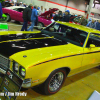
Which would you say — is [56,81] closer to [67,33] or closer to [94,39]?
[67,33]

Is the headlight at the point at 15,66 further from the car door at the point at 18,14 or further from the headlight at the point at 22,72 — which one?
the car door at the point at 18,14

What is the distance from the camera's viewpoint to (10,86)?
205cm

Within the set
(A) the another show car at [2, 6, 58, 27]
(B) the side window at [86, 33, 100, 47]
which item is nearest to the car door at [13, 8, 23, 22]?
(A) the another show car at [2, 6, 58, 27]

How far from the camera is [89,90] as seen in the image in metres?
3.23

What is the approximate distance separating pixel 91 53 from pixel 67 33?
93cm

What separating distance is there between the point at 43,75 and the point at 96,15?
90.5 ft

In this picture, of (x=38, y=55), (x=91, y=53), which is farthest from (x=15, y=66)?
(x=91, y=53)

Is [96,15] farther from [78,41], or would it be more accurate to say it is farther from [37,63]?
[37,63]

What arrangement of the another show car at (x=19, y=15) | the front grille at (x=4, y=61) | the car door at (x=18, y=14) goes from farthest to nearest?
the car door at (x=18, y=14)
the another show car at (x=19, y=15)
the front grille at (x=4, y=61)

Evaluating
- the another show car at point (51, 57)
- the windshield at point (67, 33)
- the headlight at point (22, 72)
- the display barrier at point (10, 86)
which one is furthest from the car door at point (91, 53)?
the display barrier at point (10, 86)

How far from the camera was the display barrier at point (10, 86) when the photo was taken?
1.96 metres

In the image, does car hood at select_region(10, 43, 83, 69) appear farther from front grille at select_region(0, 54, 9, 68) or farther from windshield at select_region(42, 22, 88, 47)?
windshield at select_region(42, 22, 88, 47)

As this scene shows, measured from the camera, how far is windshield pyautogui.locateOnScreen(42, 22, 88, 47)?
3402 millimetres

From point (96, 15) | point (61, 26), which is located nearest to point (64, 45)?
point (61, 26)
